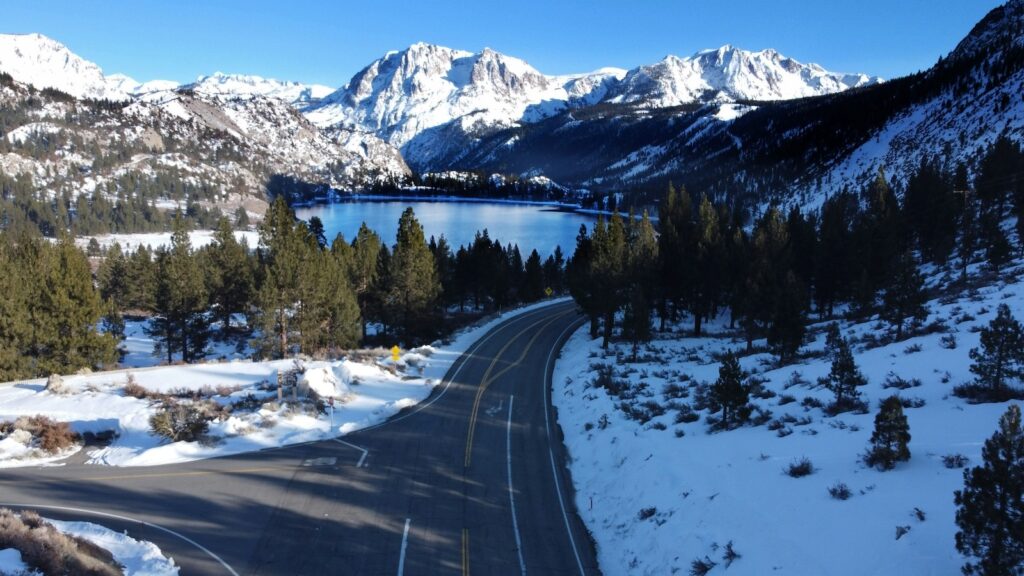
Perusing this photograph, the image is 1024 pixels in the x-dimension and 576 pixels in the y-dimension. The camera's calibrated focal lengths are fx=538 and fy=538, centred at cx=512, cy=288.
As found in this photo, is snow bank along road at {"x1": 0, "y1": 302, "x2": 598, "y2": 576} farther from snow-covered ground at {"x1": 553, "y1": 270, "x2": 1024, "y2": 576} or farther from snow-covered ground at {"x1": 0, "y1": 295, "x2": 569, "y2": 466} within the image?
snow-covered ground at {"x1": 553, "y1": 270, "x2": 1024, "y2": 576}

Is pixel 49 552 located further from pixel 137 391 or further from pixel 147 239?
pixel 147 239

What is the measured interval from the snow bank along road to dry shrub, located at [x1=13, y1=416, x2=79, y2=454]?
1540 millimetres

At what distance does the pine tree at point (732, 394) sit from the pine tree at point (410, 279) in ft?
122

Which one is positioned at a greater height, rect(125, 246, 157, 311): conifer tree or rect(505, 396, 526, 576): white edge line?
rect(125, 246, 157, 311): conifer tree

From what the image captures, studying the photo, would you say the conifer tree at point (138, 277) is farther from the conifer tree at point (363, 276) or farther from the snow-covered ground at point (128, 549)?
the snow-covered ground at point (128, 549)

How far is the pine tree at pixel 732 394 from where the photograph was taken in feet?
65.6

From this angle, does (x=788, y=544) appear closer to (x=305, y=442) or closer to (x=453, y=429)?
(x=453, y=429)

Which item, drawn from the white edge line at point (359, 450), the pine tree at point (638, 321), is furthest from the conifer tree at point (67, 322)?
the pine tree at point (638, 321)

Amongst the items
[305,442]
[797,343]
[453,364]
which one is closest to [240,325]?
[453,364]

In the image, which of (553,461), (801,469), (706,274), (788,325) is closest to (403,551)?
(553,461)

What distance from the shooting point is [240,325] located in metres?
64.2

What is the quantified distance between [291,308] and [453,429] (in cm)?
2486

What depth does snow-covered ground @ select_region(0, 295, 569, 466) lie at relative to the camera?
2270 centimetres

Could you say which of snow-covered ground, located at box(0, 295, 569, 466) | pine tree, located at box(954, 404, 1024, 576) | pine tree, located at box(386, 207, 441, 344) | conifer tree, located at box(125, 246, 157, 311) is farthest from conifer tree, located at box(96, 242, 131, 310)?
pine tree, located at box(954, 404, 1024, 576)
